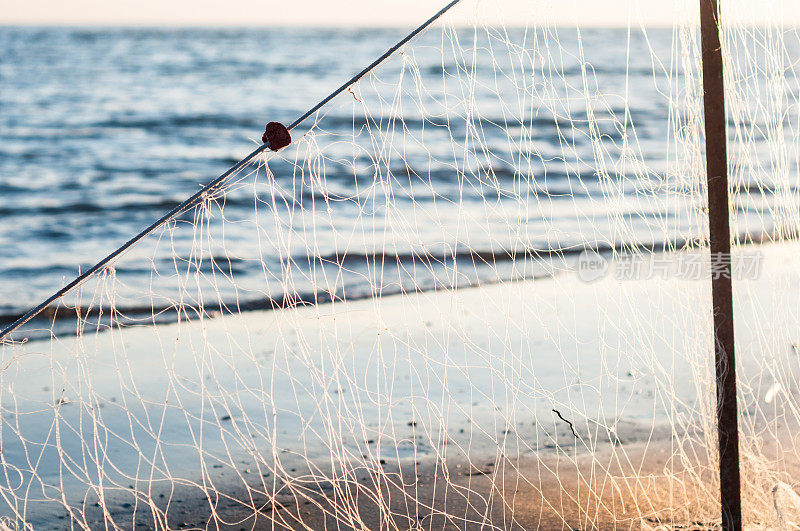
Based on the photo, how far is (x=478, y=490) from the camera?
402 centimetres

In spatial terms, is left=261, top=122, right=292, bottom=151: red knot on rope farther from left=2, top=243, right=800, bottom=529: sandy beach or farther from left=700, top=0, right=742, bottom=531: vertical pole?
left=700, top=0, right=742, bottom=531: vertical pole

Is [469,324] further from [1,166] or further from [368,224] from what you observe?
[1,166]

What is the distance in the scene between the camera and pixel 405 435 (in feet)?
15.3

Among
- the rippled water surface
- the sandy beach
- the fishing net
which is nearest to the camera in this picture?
the fishing net

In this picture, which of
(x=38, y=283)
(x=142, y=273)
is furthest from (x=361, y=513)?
(x=38, y=283)
